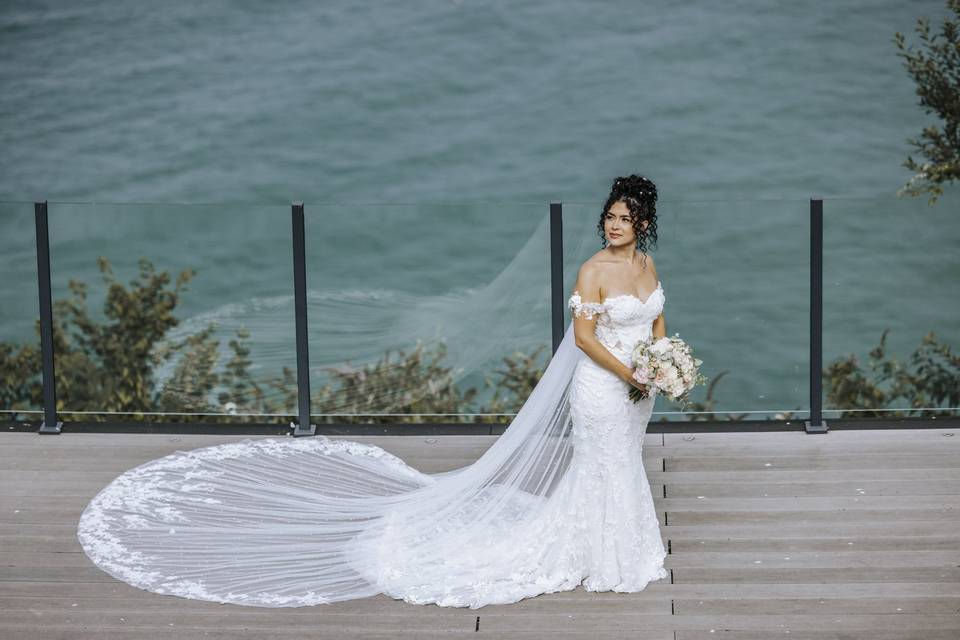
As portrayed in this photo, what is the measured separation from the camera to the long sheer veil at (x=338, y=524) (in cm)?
527

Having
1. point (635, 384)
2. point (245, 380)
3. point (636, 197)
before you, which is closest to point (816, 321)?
point (635, 384)

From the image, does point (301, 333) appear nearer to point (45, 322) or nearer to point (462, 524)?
point (45, 322)

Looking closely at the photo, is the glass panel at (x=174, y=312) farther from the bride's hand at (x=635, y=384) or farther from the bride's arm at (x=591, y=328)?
the bride's hand at (x=635, y=384)

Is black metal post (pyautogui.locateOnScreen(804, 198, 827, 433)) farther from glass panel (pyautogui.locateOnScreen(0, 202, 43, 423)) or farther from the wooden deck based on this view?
glass panel (pyautogui.locateOnScreen(0, 202, 43, 423))

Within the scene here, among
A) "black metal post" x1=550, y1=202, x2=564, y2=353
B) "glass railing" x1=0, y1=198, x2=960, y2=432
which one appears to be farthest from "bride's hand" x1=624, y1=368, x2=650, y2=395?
"glass railing" x1=0, y1=198, x2=960, y2=432

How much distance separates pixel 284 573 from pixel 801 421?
3.40 m

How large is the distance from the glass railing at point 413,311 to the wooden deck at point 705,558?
40 centimetres

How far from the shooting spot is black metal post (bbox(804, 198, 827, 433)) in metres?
7.31

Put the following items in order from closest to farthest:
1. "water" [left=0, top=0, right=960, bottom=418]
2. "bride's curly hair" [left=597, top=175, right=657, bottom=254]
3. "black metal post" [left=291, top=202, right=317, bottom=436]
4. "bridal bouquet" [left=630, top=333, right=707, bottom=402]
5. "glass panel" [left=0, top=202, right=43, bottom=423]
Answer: "bridal bouquet" [left=630, top=333, right=707, bottom=402] → "bride's curly hair" [left=597, top=175, right=657, bottom=254] → "black metal post" [left=291, top=202, right=317, bottom=436] → "glass panel" [left=0, top=202, right=43, bottom=423] → "water" [left=0, top=0, right=960, bottom=418]

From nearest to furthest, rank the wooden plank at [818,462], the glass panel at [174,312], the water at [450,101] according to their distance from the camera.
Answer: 1. the wooden plank at [818,462]
2. the glass panel at [174,312]
3. the water at [450,101]

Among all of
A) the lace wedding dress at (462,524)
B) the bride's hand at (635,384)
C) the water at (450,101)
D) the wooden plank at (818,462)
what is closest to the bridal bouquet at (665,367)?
the bride's hand at (635,384)

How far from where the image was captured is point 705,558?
217 inches

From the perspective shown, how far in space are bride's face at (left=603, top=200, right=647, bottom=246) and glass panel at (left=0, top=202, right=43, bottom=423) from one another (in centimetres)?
392

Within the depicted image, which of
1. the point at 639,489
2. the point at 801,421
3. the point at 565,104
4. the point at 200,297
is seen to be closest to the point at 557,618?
the point at 639,489
